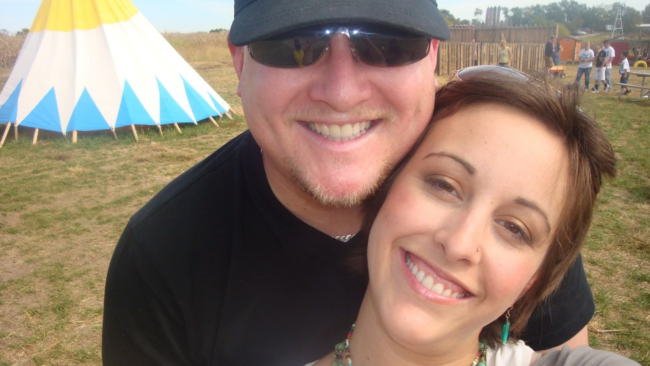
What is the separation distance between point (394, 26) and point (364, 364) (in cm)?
119

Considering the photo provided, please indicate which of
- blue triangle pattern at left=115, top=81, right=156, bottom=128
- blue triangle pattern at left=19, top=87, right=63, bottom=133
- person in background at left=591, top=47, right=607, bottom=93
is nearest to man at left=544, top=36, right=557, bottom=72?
person in background at left=591, top=47, right=607, bottom=93

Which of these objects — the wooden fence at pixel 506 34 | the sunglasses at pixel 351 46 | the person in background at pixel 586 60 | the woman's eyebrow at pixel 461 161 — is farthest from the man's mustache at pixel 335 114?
the wooden fence at pixel 506 34

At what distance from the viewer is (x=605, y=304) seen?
427 cm

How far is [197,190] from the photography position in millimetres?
1831

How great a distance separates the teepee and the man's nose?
949cm

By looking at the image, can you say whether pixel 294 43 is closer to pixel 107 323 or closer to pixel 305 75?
pixel 305 75

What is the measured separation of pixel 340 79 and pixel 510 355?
1152 mm

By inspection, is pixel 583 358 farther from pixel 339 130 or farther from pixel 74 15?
pixel 74 15

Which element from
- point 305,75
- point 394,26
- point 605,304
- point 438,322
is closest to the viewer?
point 438,322

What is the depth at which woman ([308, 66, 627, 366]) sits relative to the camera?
137 cm

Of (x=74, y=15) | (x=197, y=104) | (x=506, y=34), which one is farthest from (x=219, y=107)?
(x=506, y=34)

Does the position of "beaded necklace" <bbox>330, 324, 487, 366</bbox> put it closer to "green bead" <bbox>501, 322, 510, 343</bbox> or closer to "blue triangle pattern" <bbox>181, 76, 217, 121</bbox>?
"green bead" <bbox>501, 322, 510, 343</bbox>

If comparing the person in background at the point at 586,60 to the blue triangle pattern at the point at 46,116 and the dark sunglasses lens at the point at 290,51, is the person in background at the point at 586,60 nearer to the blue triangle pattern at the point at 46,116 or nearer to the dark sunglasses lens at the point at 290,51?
the blue triangle pattern at the point at 46,116

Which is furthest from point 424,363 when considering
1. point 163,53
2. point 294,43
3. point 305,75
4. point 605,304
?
point 163,53
